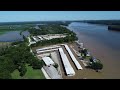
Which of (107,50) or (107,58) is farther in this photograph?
(107,50)

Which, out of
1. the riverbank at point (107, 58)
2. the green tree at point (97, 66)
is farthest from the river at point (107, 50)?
the green tree at point (97, 66)

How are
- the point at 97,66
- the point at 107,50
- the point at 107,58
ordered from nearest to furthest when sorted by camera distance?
the point at 97,66 → the point at 107,58 → the point at 107,50

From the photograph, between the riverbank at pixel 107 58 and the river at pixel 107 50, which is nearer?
the riverbank at pixel 107 58

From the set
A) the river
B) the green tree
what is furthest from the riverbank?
the green tree

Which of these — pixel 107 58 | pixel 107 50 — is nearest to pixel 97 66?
pixel 107 58

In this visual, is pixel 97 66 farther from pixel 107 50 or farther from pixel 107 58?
pixel 107 50

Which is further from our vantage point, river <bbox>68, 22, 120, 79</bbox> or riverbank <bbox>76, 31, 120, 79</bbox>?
river <bbox>68, 22, 120, 79</bbox>

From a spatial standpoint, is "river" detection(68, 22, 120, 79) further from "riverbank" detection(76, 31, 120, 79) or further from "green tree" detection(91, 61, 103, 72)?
"green tree" detection(91, 61, 103, 72)

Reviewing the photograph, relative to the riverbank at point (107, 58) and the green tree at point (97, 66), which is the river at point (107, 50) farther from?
the green tree at point (97, 66)

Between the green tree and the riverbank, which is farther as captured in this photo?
the green tree
